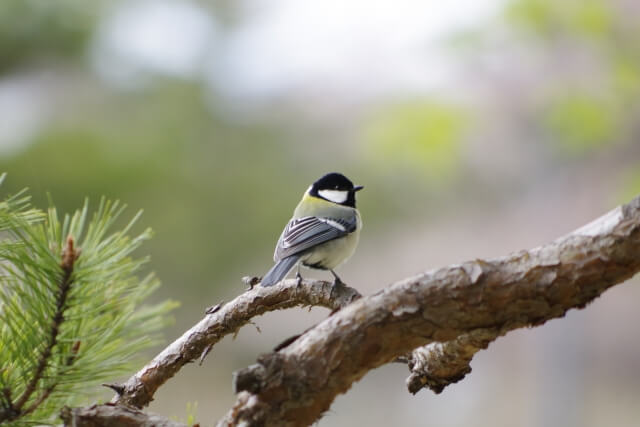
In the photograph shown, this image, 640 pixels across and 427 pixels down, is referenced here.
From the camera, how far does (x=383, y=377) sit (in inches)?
187

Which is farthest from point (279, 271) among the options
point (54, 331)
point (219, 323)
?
point (54, 331)

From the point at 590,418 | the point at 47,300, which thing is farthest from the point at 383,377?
the point at 47,300

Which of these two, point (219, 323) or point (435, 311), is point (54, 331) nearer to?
point (219, 323)

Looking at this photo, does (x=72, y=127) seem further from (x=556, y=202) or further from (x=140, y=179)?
(x=556, y=202)

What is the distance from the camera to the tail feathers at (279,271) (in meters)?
0.82

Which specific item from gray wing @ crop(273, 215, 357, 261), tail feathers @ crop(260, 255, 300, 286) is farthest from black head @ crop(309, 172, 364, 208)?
tail feathers @ crop(260, 255, 300, 286)

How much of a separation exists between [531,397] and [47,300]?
4.80 metres

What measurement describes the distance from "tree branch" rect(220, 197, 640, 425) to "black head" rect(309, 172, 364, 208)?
0.90 meters

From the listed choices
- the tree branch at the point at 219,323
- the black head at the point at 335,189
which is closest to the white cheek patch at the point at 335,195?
the black head at the point at 335,189

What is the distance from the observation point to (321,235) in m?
1.21

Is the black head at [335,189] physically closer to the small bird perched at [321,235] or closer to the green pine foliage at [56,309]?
the small bird perched at [321,235]

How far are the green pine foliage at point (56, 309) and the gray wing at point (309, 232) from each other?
1.77ft

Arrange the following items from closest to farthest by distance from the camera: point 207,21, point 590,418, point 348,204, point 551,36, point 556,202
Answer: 1. point 348,204
2. point 551,36
3. point 556,202
4. point 207,21
5. point 590,418

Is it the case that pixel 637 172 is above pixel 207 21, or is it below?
below
